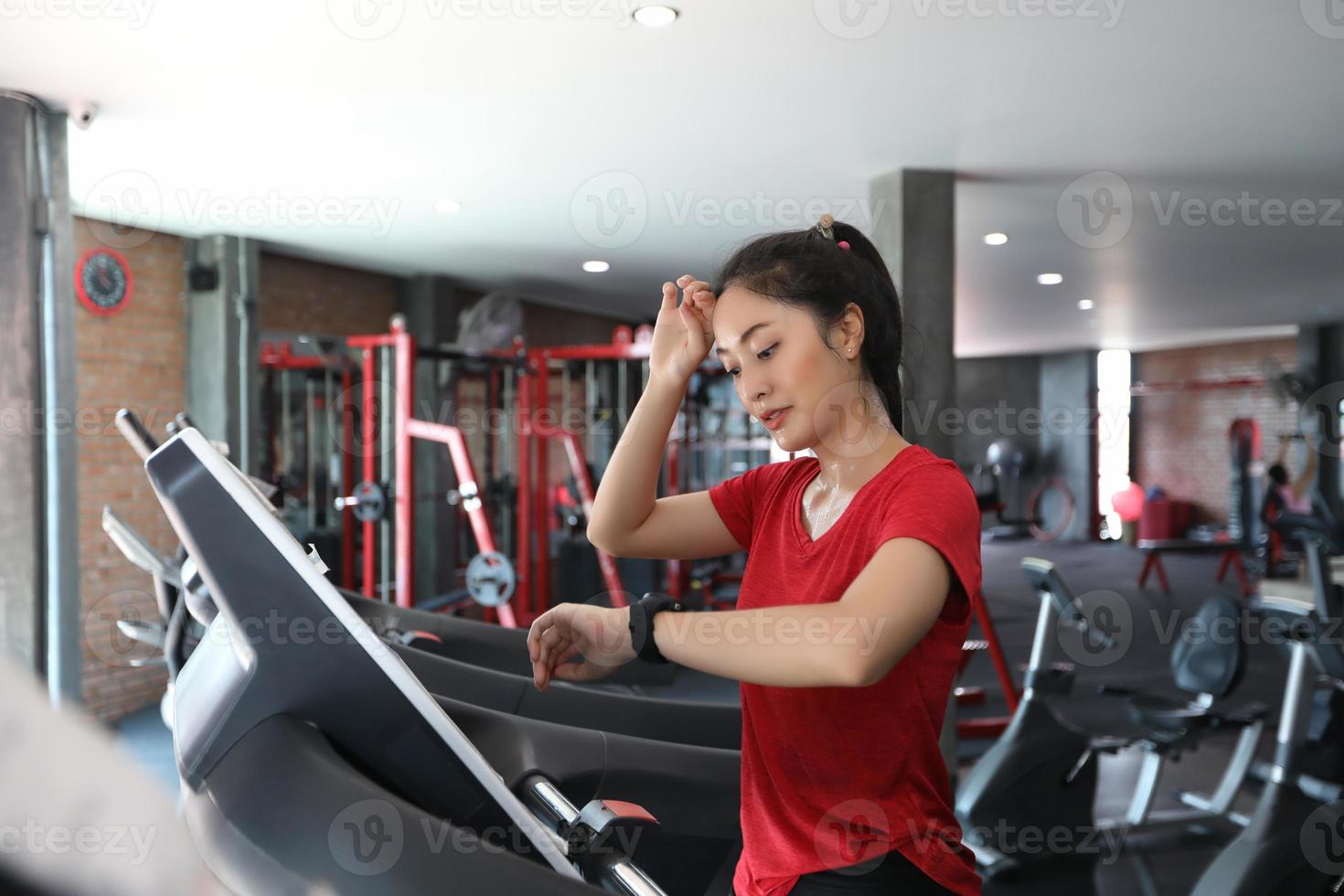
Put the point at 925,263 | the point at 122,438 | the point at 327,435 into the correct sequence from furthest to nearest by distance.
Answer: the point at 327,435
the point at 122,438
the point at 925,263

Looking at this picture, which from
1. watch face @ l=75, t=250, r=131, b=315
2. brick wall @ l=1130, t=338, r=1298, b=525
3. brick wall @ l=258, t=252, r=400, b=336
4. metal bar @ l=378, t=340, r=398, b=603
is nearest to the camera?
watch face @ l=75, t=250, r=131, b=315

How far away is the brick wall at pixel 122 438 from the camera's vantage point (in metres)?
5.37

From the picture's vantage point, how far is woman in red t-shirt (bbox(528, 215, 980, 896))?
824mm

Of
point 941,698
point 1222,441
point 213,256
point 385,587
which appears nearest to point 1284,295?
point 1222,441

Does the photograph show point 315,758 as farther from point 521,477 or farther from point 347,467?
point 347,467

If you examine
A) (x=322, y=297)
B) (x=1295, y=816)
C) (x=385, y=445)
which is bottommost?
(x=1295, y=816)

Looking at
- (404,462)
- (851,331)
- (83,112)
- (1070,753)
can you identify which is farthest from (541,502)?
(851,331)

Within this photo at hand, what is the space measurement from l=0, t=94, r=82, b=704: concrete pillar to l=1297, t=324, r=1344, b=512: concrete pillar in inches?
445

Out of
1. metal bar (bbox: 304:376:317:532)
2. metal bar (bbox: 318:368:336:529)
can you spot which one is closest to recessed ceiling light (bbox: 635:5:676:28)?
metal bar (bbox: 318:368:336:529)

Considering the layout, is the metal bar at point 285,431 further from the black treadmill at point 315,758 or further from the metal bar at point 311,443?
the black treadmill at point 315,758

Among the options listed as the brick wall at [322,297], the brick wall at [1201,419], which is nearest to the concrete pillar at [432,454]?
the brick wall at [322,297]

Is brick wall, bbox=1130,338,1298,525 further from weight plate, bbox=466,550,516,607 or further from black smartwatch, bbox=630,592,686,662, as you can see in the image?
black smartwatch, bbox=630,592,686,662

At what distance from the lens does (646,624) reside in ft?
2.88

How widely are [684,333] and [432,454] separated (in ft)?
21.2
